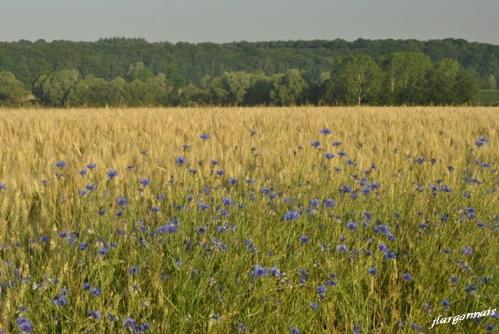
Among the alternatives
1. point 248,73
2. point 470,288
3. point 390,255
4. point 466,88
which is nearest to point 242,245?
point 390,255

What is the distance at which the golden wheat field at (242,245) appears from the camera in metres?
1.86

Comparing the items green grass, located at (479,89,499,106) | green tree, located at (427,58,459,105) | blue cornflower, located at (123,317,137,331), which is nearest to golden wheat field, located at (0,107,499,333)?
blue cornflower, located at (123,317,137,331)

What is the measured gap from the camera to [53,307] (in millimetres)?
1803

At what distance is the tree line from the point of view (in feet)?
144

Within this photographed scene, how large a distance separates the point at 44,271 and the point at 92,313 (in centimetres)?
47

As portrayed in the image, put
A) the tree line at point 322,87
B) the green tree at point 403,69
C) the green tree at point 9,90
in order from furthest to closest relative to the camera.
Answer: the green tree at point 9,90
the green tree at point 403,69
the tree line at point 322,87

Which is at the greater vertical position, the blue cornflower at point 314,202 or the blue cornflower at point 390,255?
the blue cornflower at point 314,202

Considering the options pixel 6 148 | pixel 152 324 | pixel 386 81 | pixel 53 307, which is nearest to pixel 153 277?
pixel 152 324

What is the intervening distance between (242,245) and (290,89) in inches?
2385

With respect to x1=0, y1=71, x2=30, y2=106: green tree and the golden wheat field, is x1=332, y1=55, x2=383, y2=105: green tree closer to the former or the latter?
x1=0, y1=71, x2=30, y2=106: green tree

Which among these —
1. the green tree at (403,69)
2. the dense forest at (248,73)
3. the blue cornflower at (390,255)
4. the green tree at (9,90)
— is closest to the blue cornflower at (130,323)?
the blue cornflower at (390,255)

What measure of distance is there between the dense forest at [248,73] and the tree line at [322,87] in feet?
0.44

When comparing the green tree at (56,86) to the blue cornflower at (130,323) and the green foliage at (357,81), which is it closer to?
the green foliage at (357,81)

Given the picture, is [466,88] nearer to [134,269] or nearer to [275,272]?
[275,272]
